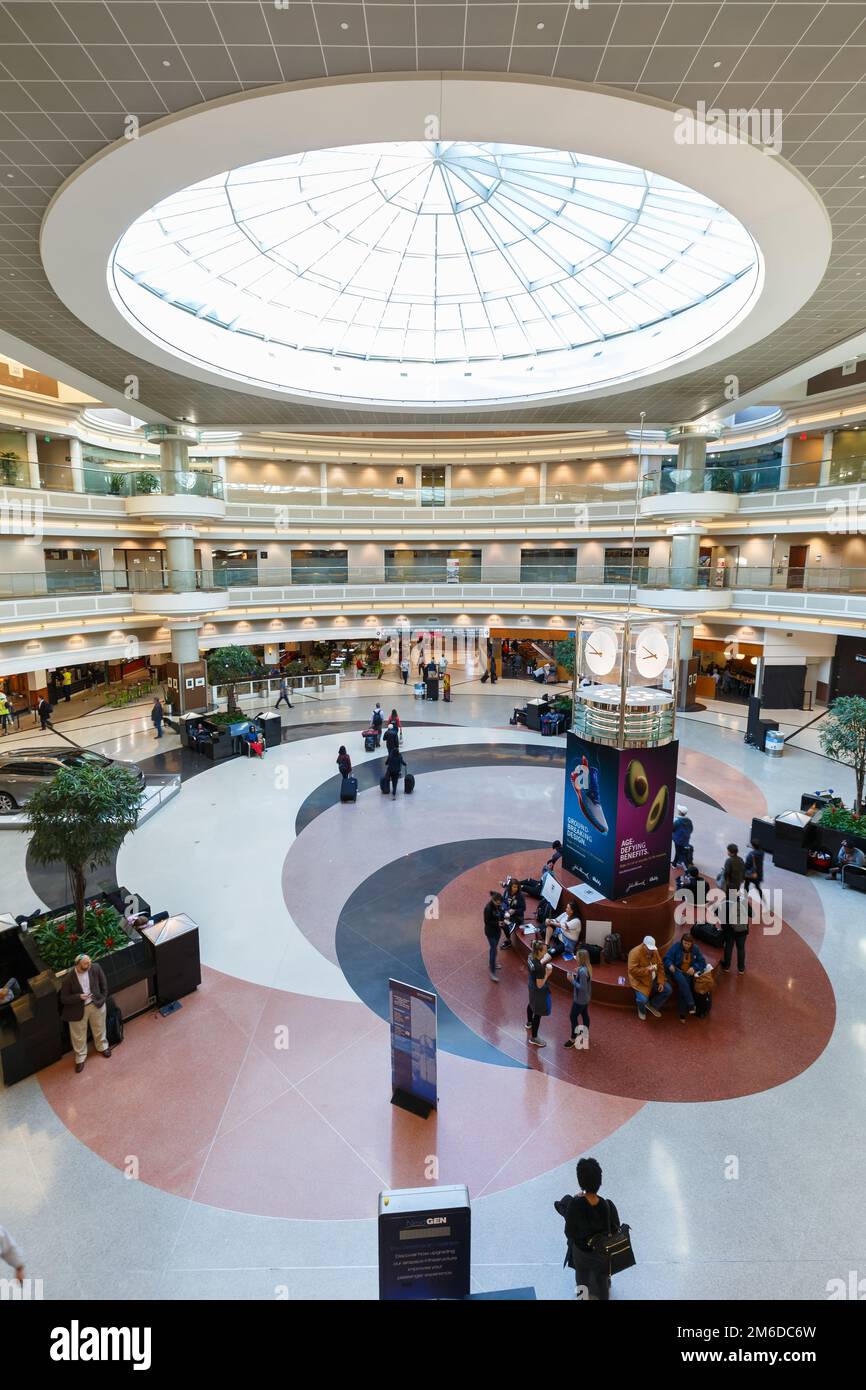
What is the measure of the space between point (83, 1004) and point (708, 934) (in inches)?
370

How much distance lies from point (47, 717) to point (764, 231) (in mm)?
26675

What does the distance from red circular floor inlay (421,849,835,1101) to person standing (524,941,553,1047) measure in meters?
0.18

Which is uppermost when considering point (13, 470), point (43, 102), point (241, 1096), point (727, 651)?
point (43, 102)

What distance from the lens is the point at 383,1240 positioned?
5086 mm

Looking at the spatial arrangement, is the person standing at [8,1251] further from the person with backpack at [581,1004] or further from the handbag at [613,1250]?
the person with backpack at [581,1004]

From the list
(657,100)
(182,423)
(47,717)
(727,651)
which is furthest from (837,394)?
(47,717)

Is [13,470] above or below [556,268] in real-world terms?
below

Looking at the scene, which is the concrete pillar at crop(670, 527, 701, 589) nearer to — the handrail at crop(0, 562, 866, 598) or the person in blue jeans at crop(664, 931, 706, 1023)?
the handrail at crop(0, 562, 866, 598)

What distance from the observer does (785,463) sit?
30453 millimetres

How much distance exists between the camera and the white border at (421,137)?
8352mm

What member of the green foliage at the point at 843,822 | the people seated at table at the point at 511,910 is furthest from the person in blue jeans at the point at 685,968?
the green foliage at the point at 843,822

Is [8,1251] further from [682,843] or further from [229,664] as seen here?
[229,664]

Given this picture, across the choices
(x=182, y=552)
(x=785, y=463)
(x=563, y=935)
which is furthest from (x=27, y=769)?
(x=785, y=463)
